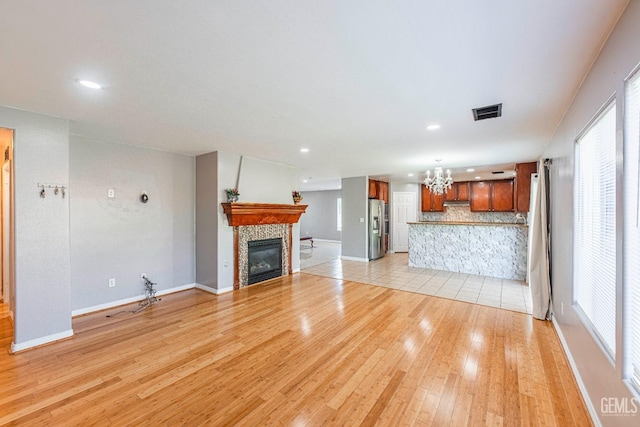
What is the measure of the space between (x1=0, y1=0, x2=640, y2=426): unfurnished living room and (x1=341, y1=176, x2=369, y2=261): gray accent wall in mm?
2419

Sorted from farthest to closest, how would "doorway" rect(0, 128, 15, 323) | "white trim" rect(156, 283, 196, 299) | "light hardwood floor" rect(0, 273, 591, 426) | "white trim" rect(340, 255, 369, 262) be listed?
"white trim" rect(340, 255, 369, 262), "white trim" rect(156, 283, 196, 299), "doorway" rect(0, 128, 15, 323), "light hardwood floor" rect(0, 273, 591, 426)

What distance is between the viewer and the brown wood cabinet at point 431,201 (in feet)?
28.7

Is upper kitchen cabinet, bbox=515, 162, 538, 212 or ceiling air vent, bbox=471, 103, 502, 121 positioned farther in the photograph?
upper kitchen cabinet, bbox=515, 162, 538, 212

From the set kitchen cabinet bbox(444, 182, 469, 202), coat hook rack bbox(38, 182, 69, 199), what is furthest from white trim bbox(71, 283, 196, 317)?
kitchen cabinet bbox(444, 182, 469, 202)

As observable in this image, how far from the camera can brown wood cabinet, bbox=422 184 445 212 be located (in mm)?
8742

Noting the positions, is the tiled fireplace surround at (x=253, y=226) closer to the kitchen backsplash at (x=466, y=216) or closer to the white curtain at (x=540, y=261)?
the white curtain at (x=540, y=261)

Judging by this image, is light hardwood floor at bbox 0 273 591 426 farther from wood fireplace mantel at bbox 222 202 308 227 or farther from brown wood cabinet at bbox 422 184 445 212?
brown wood cabinet at bbox 422 184 445 212

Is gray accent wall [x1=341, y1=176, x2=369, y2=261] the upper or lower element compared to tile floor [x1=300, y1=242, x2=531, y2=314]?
upper

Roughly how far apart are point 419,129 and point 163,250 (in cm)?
452

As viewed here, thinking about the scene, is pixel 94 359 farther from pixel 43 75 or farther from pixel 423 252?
pixel 423 252

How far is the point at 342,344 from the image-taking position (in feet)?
9.27

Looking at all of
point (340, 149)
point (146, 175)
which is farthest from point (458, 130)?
point (146, 175)

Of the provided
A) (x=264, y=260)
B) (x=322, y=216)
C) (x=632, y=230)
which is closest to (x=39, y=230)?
(x=264, y=260)

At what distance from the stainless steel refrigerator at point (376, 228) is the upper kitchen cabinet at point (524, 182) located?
11.2ft
